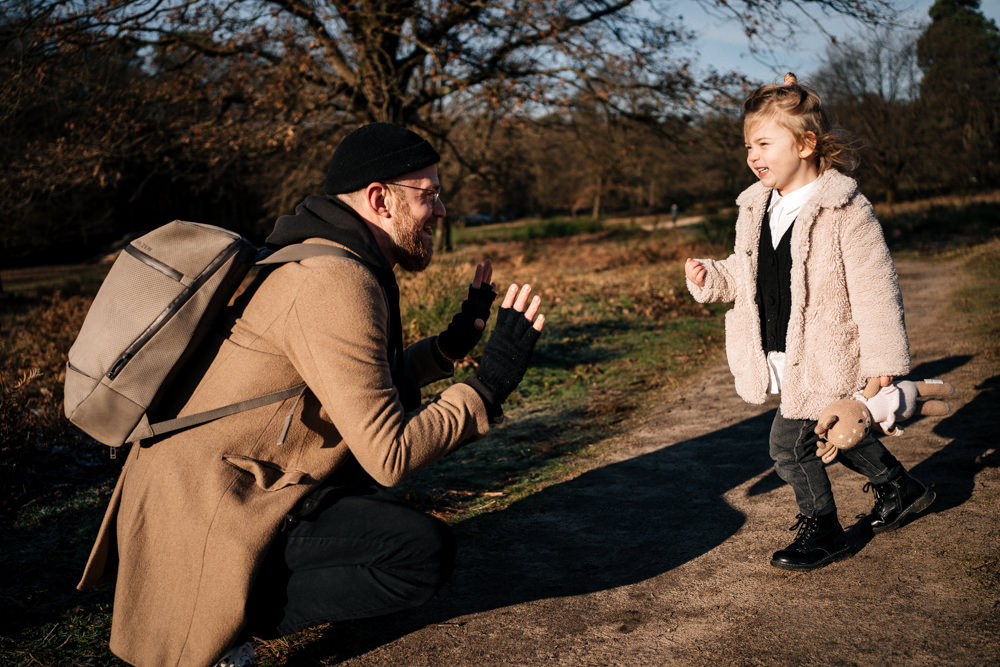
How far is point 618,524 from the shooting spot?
3.62 meters

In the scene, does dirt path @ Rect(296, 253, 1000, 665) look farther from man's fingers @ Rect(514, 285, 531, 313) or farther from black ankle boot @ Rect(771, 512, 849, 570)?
man's fingers @ Rect(514, 285, 531, 313)

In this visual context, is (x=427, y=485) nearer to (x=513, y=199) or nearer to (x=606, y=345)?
(x=606, y=345)

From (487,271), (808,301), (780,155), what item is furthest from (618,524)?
(780,155)

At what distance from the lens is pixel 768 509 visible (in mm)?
3660

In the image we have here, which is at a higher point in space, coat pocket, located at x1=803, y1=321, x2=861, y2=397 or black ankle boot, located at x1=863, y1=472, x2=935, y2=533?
coat pocket, located at x1=803, y1=321, x2=861, y2=397

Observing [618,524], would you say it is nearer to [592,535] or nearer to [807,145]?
[592,535]

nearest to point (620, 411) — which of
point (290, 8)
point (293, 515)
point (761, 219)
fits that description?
point (761, 219)

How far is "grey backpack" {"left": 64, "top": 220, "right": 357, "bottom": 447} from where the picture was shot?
207cm

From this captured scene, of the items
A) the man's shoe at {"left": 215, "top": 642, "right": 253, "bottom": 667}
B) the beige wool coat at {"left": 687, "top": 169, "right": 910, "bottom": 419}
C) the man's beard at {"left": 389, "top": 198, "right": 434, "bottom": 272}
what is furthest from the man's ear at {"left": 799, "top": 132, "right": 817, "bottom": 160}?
the man's shoe at {"left": 215, "top": 642, "right": 253, "bottom": 667}

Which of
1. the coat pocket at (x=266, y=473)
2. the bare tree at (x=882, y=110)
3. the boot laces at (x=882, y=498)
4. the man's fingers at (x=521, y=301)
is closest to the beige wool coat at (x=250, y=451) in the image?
the coat pocket at (x=266, y=473)

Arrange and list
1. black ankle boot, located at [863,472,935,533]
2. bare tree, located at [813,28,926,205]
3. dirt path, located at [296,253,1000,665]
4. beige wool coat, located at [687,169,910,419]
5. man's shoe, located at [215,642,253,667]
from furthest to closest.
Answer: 1. bare tree, located at [813,28,926,205]
2. black ankle boot, located at [863,472,935,533]
3. beige wool coat, located at [687,169,910,419]
4. dirt path, located at [296,253,1000,665]
5. man's shoe, located at [215,642,253,667]

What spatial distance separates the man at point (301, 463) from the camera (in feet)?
6.94

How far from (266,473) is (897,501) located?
2.54 metres

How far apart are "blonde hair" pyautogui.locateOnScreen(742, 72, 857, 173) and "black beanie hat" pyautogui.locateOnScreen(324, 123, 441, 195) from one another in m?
1.41
